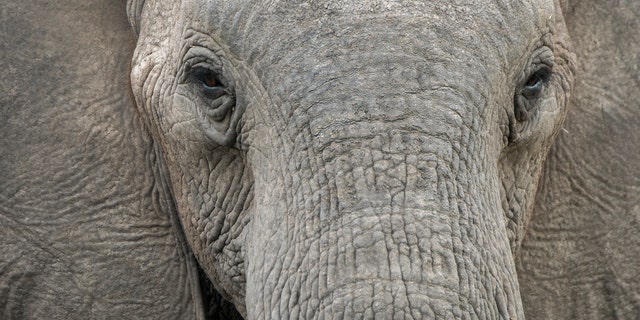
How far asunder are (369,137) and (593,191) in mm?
1089

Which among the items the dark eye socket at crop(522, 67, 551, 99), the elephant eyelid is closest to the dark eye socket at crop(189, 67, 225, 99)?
the elephant eyelid

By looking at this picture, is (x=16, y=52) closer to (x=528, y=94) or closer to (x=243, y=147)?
(x=243, y=147)

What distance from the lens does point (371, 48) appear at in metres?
4.41

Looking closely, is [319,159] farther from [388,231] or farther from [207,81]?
[207,81]

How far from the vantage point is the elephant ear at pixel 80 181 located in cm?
521

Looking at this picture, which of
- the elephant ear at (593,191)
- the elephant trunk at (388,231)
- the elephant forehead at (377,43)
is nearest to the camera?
the elephant trunk at (388,231)

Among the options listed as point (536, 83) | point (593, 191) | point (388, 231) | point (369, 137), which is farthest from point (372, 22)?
point (593, 191)

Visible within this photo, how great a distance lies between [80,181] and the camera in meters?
5.25

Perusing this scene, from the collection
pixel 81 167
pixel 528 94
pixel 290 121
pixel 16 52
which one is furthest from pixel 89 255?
pixel 528 94

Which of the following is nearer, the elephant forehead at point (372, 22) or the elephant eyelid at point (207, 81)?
the elephant forehead at point (372, 22)

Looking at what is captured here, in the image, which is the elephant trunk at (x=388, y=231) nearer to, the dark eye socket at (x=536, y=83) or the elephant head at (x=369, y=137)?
the elephant head at (x=369, y=137)

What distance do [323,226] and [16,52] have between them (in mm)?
1260

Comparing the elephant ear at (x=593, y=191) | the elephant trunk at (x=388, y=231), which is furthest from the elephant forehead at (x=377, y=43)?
the elephant ear at (x=593, y=191)

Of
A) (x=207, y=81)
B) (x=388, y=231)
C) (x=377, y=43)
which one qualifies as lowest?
Answer: (x=388, y=231)
